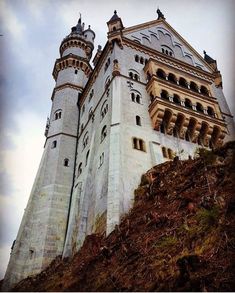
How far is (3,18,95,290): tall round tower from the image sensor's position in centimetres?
2450

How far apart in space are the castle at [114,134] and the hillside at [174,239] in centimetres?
228

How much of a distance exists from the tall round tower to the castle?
9 centimetres

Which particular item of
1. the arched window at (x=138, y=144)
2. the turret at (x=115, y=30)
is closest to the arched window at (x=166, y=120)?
the arched window at (x=138, y=144)

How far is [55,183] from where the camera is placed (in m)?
29.8

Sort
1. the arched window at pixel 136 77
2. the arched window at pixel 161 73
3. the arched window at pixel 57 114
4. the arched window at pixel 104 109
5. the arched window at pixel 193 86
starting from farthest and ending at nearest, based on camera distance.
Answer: the arched window at pixel 57 114, the arched window at pixel 193 86, the arched window at pixel 161 73, the arched window at pixel 136 77, the arched window at pixel 104 109

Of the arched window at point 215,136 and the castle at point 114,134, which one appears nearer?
the castle at point 114,134

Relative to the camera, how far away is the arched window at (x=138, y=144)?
24266 mm

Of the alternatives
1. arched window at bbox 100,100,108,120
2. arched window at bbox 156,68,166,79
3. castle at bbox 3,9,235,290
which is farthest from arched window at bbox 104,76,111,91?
arched window at bbox 156,68,166,79

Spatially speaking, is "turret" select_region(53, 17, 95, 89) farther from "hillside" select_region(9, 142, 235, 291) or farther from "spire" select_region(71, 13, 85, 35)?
"hillside" select_region(9, 142, 235, 291)

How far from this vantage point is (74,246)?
23062 mm

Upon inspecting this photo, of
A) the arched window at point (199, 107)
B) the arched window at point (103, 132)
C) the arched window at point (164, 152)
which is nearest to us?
the arched window at point (164, 152)

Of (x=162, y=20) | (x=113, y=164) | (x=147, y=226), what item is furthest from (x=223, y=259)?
(x=162, y=20)

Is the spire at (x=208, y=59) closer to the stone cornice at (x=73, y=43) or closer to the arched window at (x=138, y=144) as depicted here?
the stone cornice at (x=73, y=43)

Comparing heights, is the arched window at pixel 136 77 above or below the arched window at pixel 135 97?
above
